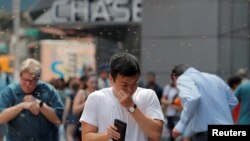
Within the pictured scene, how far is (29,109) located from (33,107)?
0.14ft

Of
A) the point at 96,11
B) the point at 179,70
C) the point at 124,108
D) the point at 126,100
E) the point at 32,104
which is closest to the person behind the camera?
the point at 126,100

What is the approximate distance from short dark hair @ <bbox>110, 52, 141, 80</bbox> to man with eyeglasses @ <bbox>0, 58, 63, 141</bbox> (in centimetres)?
248

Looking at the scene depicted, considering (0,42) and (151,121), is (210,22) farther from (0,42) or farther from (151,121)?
(151,121)

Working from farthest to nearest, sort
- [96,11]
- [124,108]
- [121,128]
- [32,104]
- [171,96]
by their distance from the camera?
[96,11]
[171,96]
[32,104]
[124,108]
[121,128]

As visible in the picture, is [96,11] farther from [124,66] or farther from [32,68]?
[124,66]

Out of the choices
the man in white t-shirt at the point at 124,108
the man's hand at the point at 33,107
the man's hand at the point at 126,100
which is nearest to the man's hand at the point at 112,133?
the man in white t-shirt at the point at 124,108

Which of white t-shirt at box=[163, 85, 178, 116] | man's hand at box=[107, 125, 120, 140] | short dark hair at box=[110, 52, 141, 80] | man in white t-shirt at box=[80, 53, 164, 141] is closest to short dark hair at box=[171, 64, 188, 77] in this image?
man in white t-shirt at box=[80, 53, 164, 141]

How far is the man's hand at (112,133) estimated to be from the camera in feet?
16.1

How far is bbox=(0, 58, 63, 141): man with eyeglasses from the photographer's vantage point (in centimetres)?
754

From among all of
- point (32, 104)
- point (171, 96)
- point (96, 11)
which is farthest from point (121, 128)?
point (96, 11)

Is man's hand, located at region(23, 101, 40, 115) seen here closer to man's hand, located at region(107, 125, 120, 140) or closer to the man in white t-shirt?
the man in white t-shirt

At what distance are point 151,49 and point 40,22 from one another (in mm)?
2817

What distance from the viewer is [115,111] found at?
5.23 metres

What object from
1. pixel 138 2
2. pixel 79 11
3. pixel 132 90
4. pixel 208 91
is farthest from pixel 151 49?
pixel 132 90
